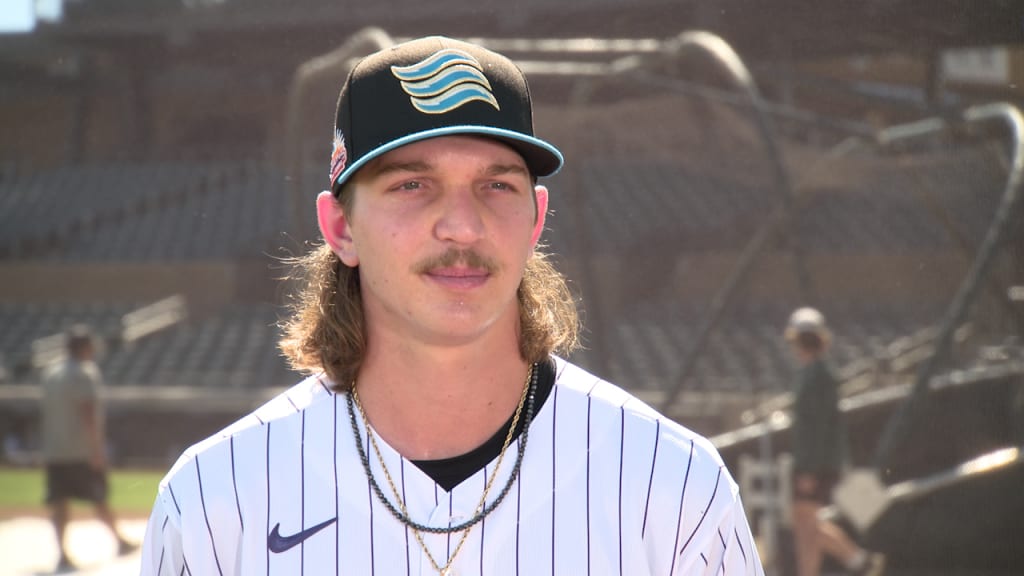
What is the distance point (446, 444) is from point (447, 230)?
0.85 ft

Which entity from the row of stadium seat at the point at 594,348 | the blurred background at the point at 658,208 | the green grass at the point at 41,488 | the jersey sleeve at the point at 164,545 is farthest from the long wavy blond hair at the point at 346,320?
the green grass at the point at 41,488

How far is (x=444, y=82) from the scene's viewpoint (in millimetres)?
1069

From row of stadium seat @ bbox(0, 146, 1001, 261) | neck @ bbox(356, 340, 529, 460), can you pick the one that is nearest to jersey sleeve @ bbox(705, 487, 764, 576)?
neck @ bbox(356, 340, 529, 460)

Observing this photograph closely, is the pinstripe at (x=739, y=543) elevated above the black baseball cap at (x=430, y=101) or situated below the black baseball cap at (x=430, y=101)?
below

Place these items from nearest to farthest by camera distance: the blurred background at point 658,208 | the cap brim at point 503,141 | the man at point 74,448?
the cap brim at point 503,141
the blurred background at point 658,208
the man at point 74,448

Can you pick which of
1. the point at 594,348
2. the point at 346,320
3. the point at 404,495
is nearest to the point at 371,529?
the point at 404,495

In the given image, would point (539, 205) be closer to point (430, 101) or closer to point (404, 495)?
point (430, 101)

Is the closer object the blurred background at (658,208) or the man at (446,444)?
the man at (446,444)

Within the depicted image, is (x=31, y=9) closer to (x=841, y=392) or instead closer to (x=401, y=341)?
(x=401, y=341)

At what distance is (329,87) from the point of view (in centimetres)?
266

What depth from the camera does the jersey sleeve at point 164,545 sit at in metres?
1.12

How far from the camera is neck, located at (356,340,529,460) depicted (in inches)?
46.3

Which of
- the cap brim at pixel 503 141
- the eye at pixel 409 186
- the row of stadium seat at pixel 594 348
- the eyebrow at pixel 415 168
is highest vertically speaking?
the row of stadium seat at pixel 594 348

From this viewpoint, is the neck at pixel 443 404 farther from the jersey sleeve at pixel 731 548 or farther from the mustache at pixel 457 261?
the jersey sleeve at pixel 731 548
